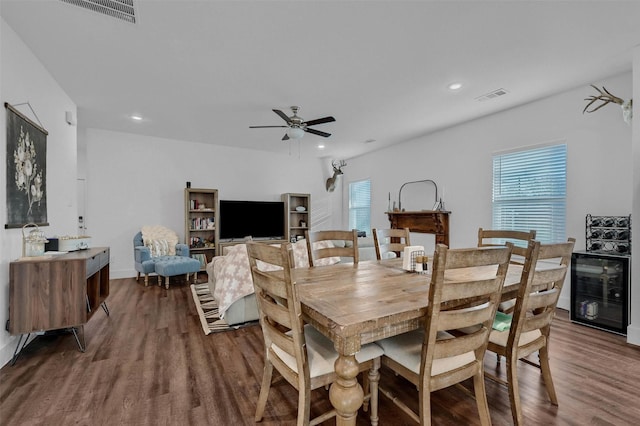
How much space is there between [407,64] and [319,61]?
87cm

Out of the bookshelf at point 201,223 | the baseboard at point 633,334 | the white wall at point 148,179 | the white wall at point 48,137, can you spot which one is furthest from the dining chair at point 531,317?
the white wall at point 148,179

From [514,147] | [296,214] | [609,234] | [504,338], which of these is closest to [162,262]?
[296,214]

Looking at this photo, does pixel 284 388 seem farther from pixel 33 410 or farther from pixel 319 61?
pixel 319 61

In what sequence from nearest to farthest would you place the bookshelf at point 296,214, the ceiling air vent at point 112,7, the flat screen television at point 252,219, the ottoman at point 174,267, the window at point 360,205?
1. the ceiling air vent at point 112,7
2. the ottoman at point 174,267
3. the flat screen television at point 252,219
4. the bookshelf at point 296,214
5. the window at point 360,205

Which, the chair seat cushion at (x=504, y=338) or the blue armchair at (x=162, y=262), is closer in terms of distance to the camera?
the chair seat cushion at (x=504, y=338)

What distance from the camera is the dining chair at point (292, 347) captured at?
1.29 meters

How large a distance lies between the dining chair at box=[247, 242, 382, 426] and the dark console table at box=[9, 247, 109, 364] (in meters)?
1.90

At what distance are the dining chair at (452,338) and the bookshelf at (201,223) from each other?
4.83m

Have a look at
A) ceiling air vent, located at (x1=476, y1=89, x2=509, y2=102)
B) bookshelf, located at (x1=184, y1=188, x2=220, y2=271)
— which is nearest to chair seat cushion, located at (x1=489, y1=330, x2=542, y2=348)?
ceiling air vent, located at (x1=476, y1=89, x2=509, y2=102)

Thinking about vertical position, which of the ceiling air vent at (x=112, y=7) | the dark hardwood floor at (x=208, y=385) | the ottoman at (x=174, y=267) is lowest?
the dark hardwood floor at (x=208, y=385)

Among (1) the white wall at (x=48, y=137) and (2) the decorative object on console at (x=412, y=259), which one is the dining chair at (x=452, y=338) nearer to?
(2) the decorative object on console at (x=412, y=259)

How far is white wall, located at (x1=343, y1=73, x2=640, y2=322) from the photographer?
10.4 feet

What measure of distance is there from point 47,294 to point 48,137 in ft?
5.81

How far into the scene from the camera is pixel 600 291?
3.02 meters
